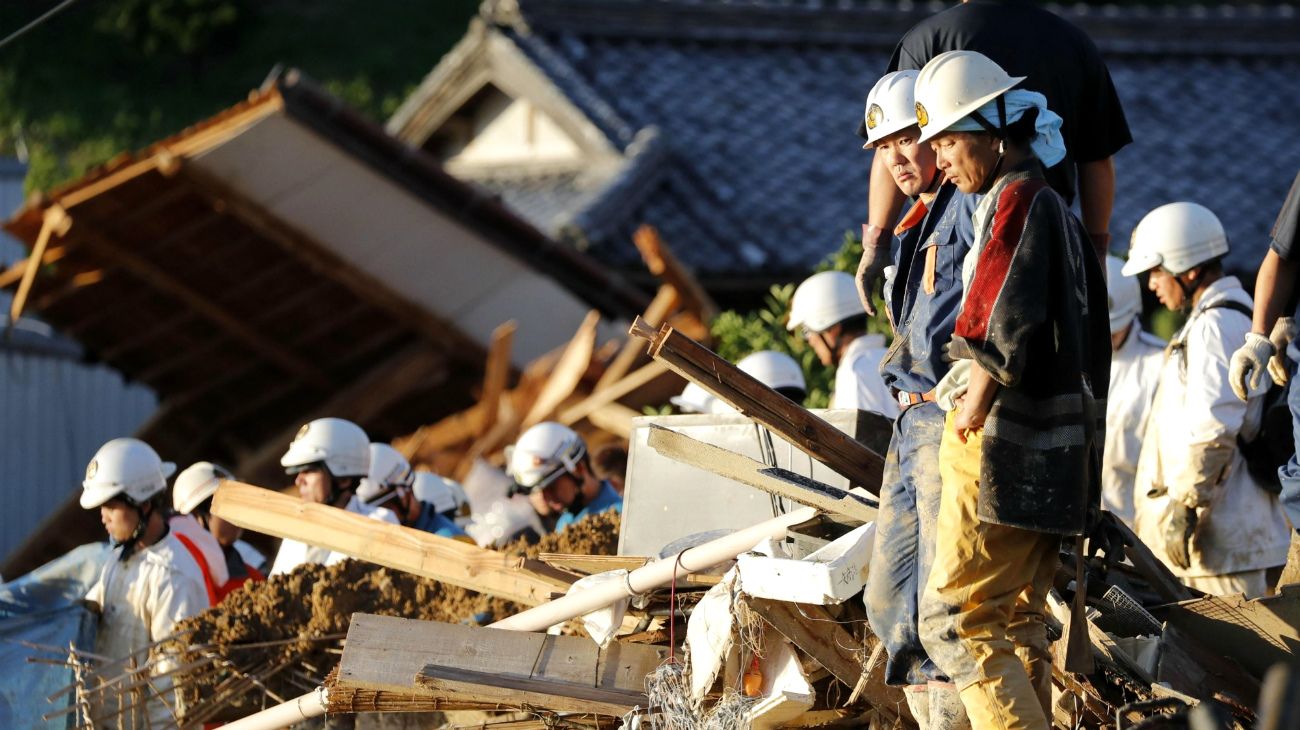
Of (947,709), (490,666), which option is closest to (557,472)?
(490,666)

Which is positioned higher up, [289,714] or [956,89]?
[956,89]

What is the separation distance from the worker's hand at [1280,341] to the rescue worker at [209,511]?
5.51 meters

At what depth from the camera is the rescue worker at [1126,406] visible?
7.88m

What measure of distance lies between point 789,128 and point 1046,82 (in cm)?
1383

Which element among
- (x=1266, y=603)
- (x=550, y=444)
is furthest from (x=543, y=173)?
(x=1266, y=603)

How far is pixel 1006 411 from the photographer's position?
4.64 metres

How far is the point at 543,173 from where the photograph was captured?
1903cm

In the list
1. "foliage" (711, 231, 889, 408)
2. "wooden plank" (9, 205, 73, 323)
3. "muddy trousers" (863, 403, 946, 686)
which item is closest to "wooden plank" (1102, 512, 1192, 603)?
"muddy trousers" (863, 403, 946, 686)

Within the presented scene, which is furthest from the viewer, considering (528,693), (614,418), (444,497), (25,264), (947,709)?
(25,264)

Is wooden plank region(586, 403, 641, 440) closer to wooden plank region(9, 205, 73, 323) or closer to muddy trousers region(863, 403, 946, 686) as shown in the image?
wooden plank region(9, 205, 73, 323)

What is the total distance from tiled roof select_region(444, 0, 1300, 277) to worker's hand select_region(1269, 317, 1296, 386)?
1042 cm

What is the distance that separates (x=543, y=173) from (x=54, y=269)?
6.28 meters

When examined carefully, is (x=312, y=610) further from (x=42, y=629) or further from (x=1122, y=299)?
(x=1122, y=299)

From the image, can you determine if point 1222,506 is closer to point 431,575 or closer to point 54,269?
point 431,575
